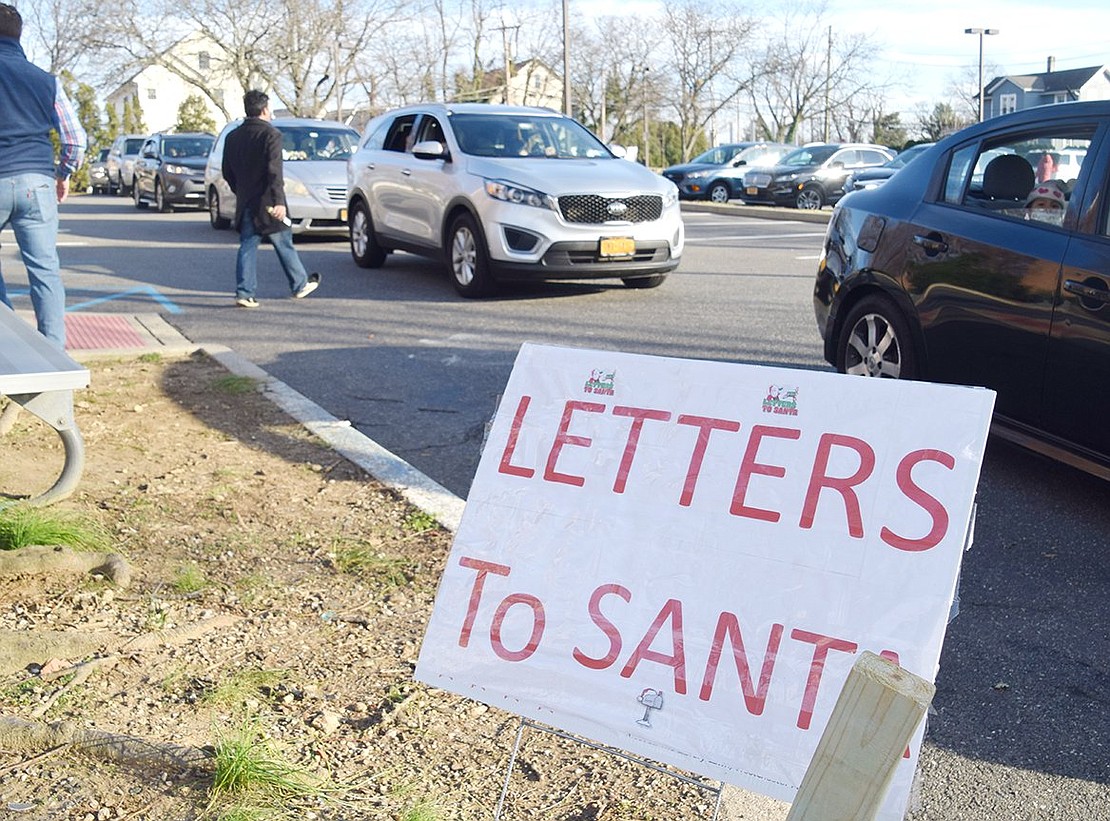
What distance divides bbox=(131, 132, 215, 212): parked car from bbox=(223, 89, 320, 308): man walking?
13623mm

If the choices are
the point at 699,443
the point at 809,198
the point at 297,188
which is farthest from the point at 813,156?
the point at 699,443

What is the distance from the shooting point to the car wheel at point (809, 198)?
1105 inches

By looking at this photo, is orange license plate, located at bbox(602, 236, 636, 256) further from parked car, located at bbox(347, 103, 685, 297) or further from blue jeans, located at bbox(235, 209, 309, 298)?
blue jeans, located at bbox(235, 209, 309, 298)

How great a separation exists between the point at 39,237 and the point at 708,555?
200 inches

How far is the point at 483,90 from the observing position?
Answer: 192ft

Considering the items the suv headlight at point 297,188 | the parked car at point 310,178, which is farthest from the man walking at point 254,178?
the suv headlight at point 297,188

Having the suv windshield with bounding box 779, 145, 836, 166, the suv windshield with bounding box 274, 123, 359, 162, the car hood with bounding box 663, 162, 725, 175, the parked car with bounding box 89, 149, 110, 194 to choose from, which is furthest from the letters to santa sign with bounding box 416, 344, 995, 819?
the parked car with bounding box 89, 149, 110, 194

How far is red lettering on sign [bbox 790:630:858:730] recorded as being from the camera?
2273 millimetres

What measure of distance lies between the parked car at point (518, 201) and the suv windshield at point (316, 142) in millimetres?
4987

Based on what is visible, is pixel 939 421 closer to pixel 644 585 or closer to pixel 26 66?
pixel 644 585

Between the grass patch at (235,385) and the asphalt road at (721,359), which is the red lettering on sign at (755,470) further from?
the grass patch at (235,385)

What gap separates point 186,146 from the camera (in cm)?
2675

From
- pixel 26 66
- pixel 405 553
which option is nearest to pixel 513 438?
pixel 405 553

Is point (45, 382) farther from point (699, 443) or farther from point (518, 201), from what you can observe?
point (518, 201)
